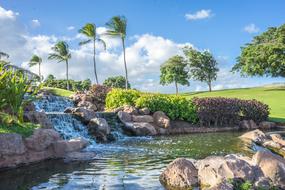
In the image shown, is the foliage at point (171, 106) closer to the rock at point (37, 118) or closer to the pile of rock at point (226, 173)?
the rock at point (37, 118)

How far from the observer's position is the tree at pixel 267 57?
52.6 meters

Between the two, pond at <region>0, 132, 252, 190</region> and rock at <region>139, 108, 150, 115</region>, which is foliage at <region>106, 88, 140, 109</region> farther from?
pond at <region>0, 132, 252, 190</region>

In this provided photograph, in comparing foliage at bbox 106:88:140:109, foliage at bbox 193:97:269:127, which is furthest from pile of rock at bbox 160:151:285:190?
foliage at bbox 106:88:140:109

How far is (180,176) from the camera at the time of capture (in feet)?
28.7

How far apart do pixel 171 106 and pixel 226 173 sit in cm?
1782

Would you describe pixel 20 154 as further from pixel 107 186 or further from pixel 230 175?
pixel 230 175

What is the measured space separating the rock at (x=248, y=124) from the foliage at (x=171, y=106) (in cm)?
377

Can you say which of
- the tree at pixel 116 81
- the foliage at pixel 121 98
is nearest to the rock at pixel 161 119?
the foliage at pixel 121 98

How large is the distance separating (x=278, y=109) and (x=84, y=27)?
28.7 metres

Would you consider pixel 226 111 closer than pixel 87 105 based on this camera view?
Yes

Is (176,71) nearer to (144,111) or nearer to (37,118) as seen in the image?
(144,111)

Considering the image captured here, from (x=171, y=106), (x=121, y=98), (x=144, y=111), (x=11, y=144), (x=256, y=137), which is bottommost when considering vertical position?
(x=256, y=137)

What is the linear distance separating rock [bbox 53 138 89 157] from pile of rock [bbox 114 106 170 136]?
7.64m

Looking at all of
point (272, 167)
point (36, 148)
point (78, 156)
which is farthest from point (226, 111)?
point (272, 167)
